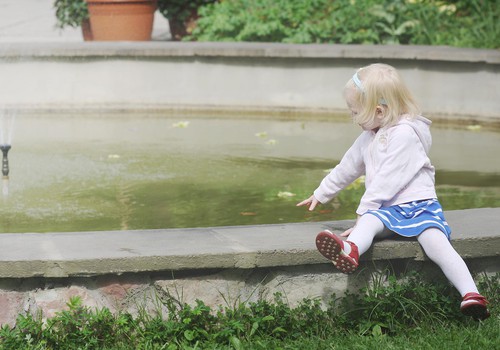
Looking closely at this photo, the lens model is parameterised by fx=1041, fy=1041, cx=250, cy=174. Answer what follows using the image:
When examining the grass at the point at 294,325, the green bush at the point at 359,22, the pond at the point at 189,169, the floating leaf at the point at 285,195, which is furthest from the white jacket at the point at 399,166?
the green bush at the point at 359,22

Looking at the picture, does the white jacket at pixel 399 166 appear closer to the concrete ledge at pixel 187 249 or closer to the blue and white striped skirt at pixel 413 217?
the blue and white striped skirt at pixel 413 217

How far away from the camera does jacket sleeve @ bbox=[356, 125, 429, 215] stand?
4172 millimetres

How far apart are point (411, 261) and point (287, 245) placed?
0.56 m

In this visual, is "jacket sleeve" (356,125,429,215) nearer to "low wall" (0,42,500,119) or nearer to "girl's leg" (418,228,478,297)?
"girl's leg" (418,228,478,297)

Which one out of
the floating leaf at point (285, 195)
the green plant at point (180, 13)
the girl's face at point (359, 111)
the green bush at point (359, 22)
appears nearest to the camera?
the girl's face at point (359, 111)

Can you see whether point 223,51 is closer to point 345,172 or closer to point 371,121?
point 345,172

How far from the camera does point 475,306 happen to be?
3867mm

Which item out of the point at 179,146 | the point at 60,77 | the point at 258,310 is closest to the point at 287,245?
the point at 258,310

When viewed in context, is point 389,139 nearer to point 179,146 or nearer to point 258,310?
point 258,310

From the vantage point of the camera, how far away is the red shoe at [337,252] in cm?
376

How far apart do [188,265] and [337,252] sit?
1.80 feet

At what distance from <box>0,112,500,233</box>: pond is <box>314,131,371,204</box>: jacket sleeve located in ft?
3.96

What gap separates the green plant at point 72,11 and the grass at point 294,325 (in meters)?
8.80

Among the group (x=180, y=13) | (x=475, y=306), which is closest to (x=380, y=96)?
(x=475, y=306)
